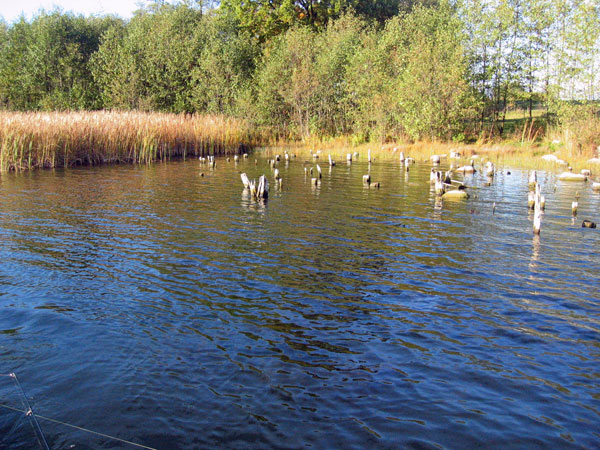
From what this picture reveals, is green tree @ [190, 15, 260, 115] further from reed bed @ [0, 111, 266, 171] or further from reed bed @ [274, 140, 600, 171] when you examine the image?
reed bed @ [274, 140, 600, 171]

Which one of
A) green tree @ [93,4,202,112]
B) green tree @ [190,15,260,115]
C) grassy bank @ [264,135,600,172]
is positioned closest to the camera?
grassy bank @ [264,135,600,172]

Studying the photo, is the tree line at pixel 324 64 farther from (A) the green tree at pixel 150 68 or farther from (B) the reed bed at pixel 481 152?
(B) the reed bed at pixel 481 152

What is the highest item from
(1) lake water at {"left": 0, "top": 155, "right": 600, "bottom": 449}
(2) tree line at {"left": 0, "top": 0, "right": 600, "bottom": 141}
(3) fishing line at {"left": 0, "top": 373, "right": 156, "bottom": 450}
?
(2) tree line at {"left": 0, "top": 0, "right": 600, "bottom": 141}

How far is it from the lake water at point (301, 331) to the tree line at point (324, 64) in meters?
26.1

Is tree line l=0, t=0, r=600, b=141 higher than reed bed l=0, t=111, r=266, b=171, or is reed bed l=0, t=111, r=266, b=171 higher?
tree line l=0, t=0, r=600, b=141

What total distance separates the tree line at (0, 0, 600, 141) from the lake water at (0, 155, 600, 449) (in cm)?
2608

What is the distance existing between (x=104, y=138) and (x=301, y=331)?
28533 mm

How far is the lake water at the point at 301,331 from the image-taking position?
554 cm

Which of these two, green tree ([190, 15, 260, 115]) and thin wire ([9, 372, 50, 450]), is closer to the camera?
thin wire ([9, 372, 50, 450])

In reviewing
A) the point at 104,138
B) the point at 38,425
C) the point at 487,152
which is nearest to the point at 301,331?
the point at 38,425

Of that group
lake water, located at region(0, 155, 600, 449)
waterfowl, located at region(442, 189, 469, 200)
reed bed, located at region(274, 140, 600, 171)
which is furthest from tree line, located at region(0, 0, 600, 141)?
lake water, located at region(0, 155, 600, 449)

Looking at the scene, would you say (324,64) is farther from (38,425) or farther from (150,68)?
(38,425)

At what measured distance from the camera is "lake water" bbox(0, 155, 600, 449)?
218 inches

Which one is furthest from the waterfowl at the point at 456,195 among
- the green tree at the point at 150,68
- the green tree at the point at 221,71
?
the green tree at the point at 150,68
